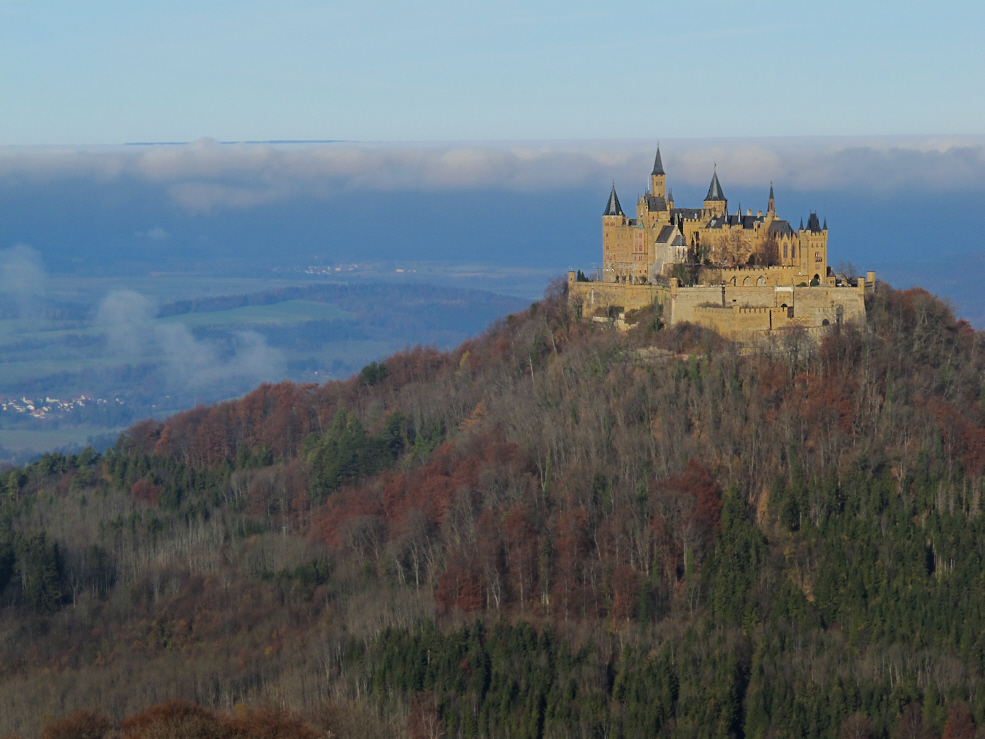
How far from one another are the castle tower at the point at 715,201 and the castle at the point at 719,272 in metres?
0.05

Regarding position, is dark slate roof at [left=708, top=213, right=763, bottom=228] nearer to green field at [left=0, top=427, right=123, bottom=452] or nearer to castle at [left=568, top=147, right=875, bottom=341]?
Answer: castle at [left=568, top=147, right=875, bottom=341]

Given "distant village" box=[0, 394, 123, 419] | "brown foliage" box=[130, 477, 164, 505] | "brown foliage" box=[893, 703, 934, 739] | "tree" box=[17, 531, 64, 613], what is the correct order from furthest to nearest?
"distant village" box=[0, 394, 123, 419] → "brown foliage" box=[130, 477, 164, 505] → "tree" box=[17, 531, 64, 613] → "brown foliage" box=[893, 703, 934, 739]

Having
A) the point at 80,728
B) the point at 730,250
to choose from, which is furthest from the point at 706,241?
the point at 80,728

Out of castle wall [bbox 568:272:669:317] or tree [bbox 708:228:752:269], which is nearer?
tree [bbox 708:228:752:269]

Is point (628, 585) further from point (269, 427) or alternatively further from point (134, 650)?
point (269, 427)

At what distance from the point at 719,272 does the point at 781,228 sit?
357 centimetres

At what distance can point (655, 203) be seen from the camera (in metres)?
76.6

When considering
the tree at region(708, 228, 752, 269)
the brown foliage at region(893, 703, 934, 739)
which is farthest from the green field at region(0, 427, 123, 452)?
the brown foliage at region(893, 703, 934, 739)

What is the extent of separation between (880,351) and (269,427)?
38989 mm

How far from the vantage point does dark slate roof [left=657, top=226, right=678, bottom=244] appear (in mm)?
74188

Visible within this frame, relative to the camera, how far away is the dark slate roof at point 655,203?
76.4 metres

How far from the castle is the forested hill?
1367mm

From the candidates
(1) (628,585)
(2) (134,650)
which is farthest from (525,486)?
(2) (134,650)

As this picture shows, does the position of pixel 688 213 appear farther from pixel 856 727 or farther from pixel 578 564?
pixel 856 727
